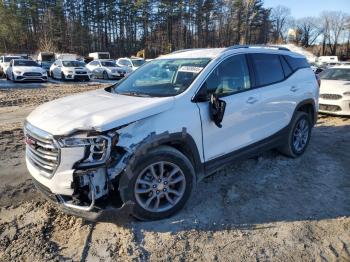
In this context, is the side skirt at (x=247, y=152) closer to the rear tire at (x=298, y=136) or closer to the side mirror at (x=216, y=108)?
the rear tire at (x=298, y=136)

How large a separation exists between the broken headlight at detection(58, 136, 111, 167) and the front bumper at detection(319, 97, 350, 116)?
7732 millimetres

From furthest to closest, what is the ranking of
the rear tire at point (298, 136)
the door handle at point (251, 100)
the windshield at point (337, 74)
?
the windshield at point (337, 74)
the rear tire at point (298, 136)
the door handle at point (251, 100)

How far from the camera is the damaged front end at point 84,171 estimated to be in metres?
3.11

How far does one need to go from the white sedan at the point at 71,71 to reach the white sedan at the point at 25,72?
1839mm

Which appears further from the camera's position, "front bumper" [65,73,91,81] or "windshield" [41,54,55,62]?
"windshield" [41,54,55,62]

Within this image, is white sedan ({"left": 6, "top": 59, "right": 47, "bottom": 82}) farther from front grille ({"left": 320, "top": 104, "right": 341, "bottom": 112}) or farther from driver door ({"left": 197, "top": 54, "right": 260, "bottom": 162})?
driver door ({"left": 197, "top": 54, "right": 260, "bottom": 162})

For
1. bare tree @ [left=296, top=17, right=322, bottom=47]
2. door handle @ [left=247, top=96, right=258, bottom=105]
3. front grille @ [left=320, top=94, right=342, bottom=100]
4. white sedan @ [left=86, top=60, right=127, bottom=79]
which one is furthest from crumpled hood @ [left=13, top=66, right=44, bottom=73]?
bare tree @ [left=296, top=17, right=322, bottom=47]

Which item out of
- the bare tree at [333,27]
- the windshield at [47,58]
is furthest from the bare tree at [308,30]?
the windshield at [47,58]

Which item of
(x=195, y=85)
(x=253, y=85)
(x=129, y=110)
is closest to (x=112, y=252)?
(x=129, y=110)

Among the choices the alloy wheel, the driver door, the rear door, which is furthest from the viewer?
the rear door

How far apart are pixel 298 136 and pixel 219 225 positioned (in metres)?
2.77

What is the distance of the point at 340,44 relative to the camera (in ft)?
274

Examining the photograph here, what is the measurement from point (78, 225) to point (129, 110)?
1.36 m

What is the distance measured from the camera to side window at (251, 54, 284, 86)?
15.4 feet
